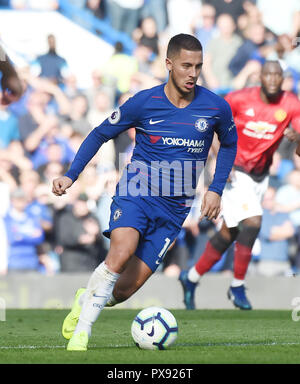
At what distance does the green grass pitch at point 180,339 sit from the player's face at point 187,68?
1914mm

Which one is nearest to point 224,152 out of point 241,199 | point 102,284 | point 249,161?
point 102,284

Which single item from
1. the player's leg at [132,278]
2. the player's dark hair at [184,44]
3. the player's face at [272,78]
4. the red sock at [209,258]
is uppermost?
the player's dark hair at [184,44]

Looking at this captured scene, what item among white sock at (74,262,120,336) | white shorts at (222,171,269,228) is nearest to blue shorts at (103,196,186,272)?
white sock at (74,262,120,336)

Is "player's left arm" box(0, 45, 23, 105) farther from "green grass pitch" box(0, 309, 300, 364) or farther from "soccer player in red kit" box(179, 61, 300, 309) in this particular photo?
"soccer player in red kit" box(179, 61, 300, 309)

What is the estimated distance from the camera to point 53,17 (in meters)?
15.7

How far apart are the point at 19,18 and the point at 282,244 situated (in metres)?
5.83

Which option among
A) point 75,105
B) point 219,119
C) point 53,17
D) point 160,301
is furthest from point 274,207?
point 219,119

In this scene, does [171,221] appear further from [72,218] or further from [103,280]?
[72,218]

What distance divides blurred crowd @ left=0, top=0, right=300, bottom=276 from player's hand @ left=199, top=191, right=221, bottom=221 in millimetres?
4686

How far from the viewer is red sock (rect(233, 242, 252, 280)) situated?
431 inches

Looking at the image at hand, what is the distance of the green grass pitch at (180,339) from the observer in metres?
6.15

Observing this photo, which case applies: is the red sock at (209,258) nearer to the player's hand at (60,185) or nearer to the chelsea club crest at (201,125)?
the chelsea club crest at (201,125)

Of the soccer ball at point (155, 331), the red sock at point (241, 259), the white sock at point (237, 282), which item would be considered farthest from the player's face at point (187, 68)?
the white sock at point (237, 282)

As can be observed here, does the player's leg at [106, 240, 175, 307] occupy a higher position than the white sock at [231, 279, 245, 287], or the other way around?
the player's leg at [106, 240, 175, 307]
